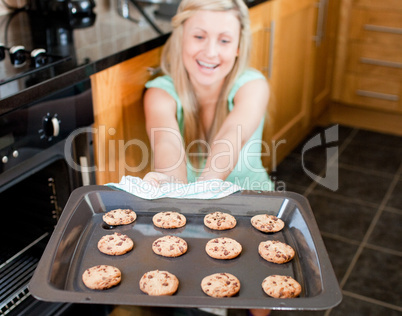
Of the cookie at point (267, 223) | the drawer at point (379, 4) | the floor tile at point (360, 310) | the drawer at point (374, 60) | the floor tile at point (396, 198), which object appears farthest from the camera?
the drawer at point (374, 60)

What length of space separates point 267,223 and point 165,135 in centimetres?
51

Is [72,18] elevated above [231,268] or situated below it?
above

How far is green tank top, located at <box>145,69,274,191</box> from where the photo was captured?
5.14 feet

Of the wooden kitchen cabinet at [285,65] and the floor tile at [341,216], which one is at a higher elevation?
the wooden kitchen cabinet at [285,65]

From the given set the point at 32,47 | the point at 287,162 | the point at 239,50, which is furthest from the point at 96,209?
the point at 287,162

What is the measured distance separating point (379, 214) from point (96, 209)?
173 centimetres

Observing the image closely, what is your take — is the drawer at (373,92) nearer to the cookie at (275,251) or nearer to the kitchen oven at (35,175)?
the kitchen oven at (35,175)

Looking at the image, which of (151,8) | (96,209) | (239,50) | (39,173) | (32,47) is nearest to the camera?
(96,209)

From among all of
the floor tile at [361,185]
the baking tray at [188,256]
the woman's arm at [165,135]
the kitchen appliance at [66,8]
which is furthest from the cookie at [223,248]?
the floor tile at [361,185]

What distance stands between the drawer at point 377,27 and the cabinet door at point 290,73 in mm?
432

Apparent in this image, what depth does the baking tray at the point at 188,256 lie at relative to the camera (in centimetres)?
77

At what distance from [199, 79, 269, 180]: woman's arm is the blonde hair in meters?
0.07

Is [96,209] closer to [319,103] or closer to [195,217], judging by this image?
[195,217]

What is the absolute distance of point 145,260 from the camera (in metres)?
0.97
